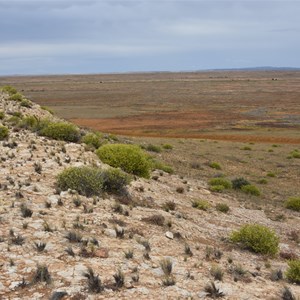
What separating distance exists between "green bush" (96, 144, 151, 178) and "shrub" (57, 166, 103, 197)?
4123mm

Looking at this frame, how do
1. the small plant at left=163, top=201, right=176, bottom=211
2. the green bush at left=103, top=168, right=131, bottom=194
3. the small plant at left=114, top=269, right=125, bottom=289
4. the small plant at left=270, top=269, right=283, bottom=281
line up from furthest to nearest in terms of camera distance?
the small plant at left=163, top=201, right=176, bottom=211, the green bush at left=103, top=168, right=131, bottom=194, the small plant at left=270, top=269, right=283, bottom=281, the small plant at left=114, top=269, right=125, bottom=289

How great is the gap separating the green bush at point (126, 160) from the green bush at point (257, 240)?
626 centimetres

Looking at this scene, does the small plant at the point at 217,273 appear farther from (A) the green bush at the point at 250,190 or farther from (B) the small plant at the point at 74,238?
(A) the green bush at the point at 250,190

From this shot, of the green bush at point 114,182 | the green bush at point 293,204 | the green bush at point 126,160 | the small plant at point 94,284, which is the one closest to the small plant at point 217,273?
the small plant at point 94,284

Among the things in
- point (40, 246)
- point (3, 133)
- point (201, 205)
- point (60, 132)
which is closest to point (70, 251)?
point (40, 246)

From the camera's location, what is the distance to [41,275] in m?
6.32

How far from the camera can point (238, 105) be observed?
293 feet

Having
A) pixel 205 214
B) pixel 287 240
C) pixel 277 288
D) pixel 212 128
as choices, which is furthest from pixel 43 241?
pixel 212 128

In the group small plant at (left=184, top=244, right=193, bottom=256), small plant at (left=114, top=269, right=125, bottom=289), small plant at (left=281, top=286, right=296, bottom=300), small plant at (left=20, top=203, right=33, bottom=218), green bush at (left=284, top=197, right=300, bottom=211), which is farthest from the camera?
green bush at (left=284, top=197, right=300, bottom=211)

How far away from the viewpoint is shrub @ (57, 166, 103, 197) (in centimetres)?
1102

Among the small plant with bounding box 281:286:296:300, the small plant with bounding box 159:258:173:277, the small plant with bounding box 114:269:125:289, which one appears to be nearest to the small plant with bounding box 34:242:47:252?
the small plant with bounding box 114:269:125:289

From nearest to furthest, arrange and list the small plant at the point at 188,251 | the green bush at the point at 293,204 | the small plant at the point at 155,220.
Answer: the small plant at the point at 188,251, the small plant at the point at 155,220, the green bush at the point at 293,204

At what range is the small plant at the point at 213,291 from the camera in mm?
6535

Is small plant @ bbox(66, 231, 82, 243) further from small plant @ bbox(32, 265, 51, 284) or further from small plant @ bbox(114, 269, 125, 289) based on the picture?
small plant @ bbox(114, 269, 125, 289)
